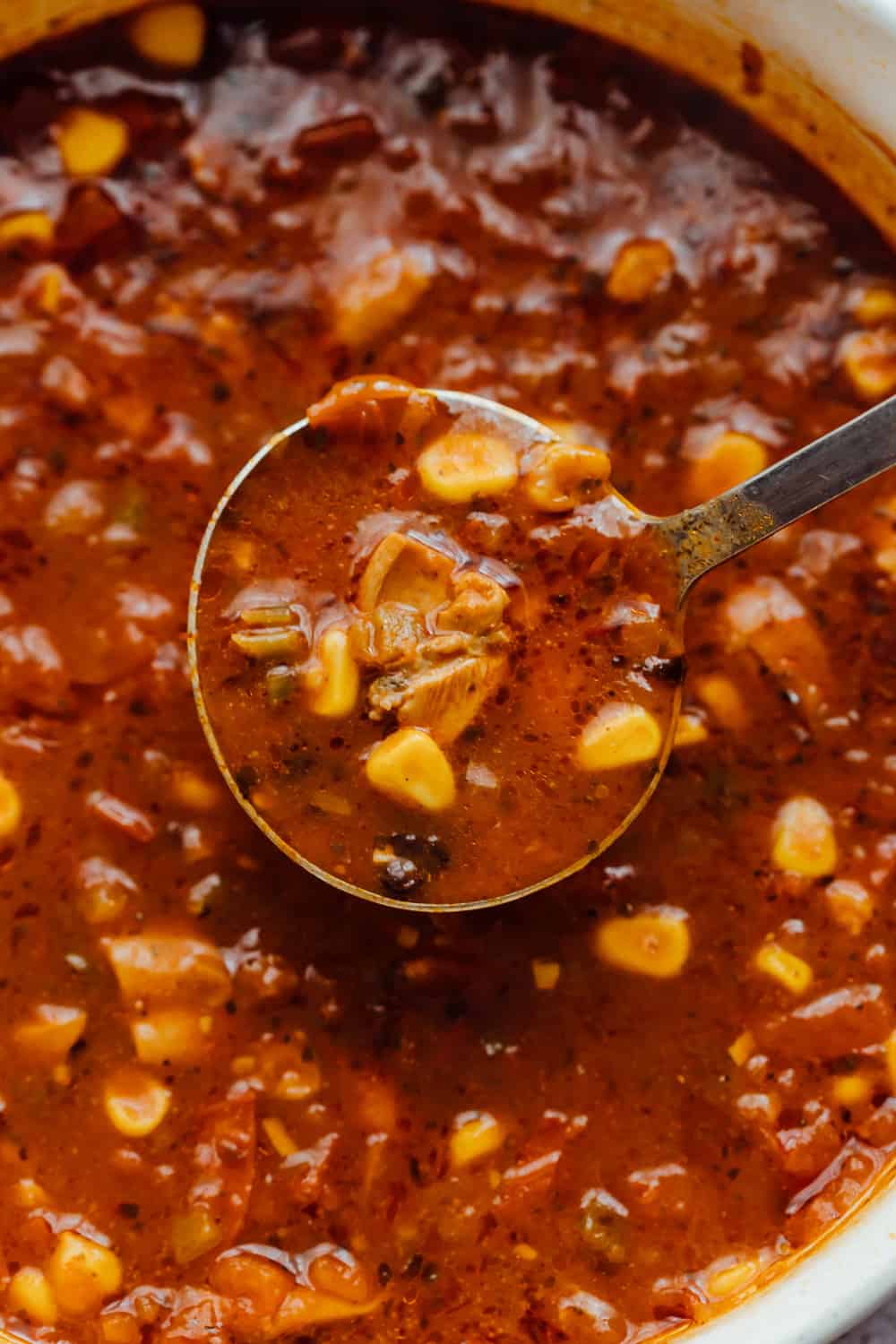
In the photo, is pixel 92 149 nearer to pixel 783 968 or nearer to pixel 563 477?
pixel 563 477

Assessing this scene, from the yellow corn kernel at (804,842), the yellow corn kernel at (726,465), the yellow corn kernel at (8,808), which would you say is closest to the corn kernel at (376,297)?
the yellow corn kernel at (726,465)

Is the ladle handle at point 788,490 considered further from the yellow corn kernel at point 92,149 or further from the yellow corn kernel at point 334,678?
the yellow corn kernel at point 92,149

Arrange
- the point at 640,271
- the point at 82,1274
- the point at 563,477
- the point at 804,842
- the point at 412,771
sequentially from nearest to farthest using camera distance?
the point at 412,771
the point at 563,477
the point at 82,1274
the point at 804,842
the point at 640,271

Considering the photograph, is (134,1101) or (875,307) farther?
(875,307)

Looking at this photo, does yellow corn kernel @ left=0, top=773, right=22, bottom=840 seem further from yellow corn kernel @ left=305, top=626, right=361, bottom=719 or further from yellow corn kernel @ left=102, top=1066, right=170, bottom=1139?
yellow corn kernel @ left=305, top=626, right=361, bottom=719

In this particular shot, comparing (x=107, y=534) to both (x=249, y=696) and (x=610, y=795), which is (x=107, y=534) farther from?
(x=610, y=795)

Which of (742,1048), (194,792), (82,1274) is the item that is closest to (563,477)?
(194,792)

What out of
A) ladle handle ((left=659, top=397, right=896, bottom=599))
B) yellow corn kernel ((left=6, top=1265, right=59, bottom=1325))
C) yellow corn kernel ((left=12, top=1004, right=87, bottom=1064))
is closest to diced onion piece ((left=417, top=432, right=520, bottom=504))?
ladle handle ((left=659, top=397, right=896, bottom=599))
